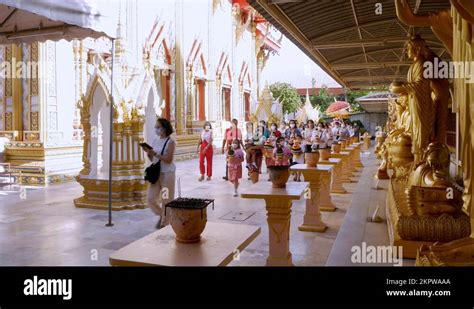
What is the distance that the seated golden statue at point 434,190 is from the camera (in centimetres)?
336

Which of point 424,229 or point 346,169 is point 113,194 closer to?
point 424,229

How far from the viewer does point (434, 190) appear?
3363mm

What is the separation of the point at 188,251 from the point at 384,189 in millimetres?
5595

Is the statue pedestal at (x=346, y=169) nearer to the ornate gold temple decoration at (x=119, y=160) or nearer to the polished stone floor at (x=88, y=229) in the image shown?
the polished stone floor at (x=88, y=229)

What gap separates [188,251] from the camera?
2.43m

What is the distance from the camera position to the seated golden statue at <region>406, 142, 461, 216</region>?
3.36 metres

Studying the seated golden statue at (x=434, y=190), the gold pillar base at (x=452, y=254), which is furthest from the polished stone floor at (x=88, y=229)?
the gold pillar base at (x=452, y=254)

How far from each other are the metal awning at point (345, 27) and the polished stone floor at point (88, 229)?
3.05 meters

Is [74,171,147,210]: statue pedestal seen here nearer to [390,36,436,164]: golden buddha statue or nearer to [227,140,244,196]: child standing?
[227,140,244,196]: child standing

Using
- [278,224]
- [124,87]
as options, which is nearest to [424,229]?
[278,224]

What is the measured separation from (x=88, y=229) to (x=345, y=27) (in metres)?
5.75
